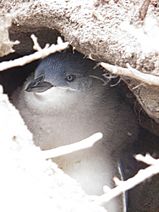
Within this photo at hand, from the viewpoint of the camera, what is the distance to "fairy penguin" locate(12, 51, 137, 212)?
5.85 feet

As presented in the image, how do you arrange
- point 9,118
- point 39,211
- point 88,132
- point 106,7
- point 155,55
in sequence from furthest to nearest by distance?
point 88,132 < point 106,7 < point 155,55 < point 9,118 < point 39,211

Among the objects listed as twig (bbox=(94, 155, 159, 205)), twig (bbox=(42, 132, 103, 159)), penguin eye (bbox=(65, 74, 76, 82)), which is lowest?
penguin eye (bbox=(65, 74, 76, 82))

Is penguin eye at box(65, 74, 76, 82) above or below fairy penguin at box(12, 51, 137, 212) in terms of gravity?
above

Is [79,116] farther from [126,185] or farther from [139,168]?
[126,185]

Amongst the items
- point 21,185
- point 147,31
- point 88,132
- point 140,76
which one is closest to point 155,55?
point 147,31

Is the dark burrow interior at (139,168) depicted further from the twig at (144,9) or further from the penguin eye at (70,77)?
the twig at (144,9)

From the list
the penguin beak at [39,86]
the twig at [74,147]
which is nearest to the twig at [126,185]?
the twig at [74,147]

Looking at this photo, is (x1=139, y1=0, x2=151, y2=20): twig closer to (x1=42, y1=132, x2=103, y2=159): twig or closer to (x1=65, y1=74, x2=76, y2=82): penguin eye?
(x1=42, y1=132, x2=103, y2=159): twig

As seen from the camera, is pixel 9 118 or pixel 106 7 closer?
pixel 9 118

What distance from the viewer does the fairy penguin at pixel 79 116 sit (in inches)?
70.2

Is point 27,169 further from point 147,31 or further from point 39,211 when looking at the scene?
point 147,31

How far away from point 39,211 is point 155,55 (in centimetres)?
52

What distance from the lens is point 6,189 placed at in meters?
0.84

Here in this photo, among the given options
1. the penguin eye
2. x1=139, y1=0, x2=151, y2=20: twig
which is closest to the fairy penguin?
the penguin eye
